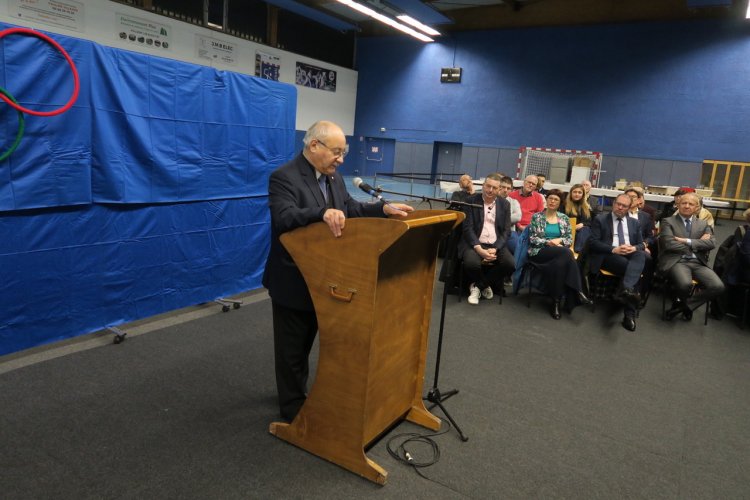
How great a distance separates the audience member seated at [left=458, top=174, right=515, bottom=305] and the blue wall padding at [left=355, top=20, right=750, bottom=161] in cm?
873

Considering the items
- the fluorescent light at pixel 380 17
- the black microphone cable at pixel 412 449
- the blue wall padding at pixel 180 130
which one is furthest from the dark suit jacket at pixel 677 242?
the fluorescent light at pixel 380 17

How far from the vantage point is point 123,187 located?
10.5ft

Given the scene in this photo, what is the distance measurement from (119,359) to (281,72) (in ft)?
39.5

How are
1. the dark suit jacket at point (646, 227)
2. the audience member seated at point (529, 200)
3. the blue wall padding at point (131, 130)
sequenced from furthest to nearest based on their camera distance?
1. the audience member seated at point (529, 200)
2. the dark suit jacket at point (646, 227)
3. the blue wall padding at point (131, 130)

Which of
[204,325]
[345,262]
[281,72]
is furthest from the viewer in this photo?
[281,72]

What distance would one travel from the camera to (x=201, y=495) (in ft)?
6.03

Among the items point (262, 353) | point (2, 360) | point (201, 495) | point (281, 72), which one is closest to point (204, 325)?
point (262, 353)

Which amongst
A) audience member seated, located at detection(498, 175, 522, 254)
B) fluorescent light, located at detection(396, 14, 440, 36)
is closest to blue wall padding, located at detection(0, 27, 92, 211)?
audience member seated, located at detection(498, 175, 522, 254)

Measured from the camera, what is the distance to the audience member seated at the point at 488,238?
4.64 meters

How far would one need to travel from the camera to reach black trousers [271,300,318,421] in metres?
2.19

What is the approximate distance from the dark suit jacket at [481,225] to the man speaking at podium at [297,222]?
254 cm

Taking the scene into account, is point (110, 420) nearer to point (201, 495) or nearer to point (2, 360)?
point (201, 495)

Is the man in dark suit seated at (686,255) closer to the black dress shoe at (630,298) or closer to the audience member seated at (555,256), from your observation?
the black dress shoe at (630,298)

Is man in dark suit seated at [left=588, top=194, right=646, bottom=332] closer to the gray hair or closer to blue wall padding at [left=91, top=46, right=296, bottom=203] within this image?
blue wall padding at [left=91, top=46, right=296, bottom=203]
